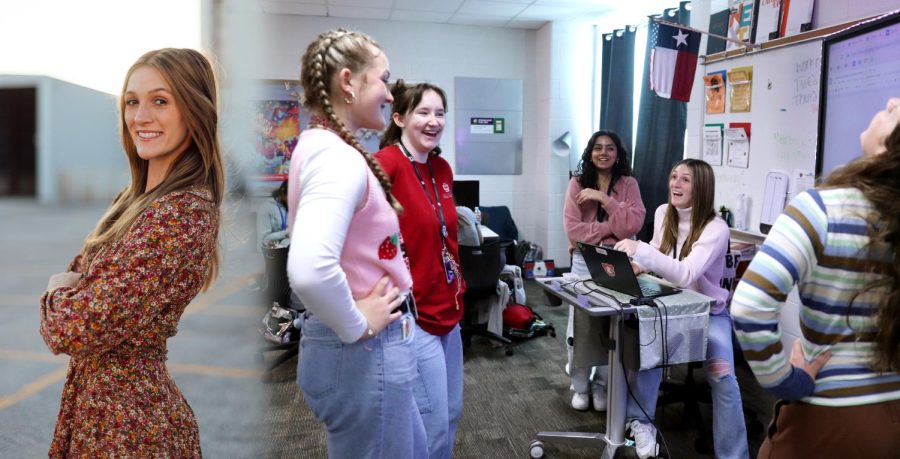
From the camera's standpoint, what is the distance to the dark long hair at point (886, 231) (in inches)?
37.6

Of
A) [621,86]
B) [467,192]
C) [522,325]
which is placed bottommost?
[522,325]

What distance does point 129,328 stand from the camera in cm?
104

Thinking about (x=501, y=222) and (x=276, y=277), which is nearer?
(x=276, y=277)

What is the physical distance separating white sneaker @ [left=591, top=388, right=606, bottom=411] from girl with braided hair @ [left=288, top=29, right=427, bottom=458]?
2.05 metres

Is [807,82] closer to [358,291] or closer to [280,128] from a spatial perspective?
[358,291]

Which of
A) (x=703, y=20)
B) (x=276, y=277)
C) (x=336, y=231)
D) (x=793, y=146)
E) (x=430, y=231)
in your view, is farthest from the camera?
(x=703, y=20)

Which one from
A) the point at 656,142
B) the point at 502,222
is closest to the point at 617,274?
the point at 656,142

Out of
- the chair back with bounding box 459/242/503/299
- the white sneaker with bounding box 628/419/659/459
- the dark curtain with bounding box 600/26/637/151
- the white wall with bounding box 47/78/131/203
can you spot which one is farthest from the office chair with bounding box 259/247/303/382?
the dark curtain with bounding box 600/26/637/151

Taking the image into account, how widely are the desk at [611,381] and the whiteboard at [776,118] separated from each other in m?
1.30

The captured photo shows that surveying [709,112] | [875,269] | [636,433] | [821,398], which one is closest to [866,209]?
[875,269]

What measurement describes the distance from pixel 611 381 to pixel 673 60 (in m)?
2.01

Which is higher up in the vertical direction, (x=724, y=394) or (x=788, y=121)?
(x=788, y=121)

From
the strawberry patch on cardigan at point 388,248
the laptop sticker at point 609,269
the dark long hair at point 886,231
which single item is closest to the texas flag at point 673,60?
the laptop sticker at point 609,269

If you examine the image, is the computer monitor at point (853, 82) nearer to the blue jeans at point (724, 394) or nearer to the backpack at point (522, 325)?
the blue jeans at point (724, 394)
